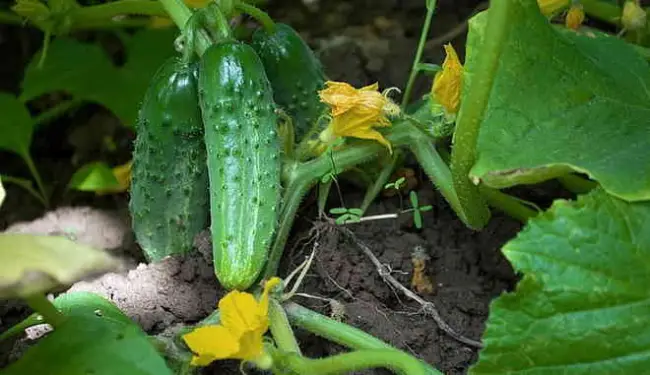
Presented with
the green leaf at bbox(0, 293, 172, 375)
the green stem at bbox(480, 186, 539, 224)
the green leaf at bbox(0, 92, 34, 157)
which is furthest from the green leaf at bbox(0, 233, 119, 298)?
the green leaf at bbox(0, 92, 34, 157)

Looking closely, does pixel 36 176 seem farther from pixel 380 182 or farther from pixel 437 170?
pixel 437 170

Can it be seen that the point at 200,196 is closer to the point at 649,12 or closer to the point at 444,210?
the point at 444,210

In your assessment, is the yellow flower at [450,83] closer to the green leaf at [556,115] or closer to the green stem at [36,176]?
the green leaf at [556,115]

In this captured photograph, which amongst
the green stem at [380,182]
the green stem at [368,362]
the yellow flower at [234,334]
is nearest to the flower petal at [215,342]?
the yellow flower at [234,334]

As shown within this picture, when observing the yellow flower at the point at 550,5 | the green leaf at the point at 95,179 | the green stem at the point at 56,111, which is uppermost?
the yellow flower at the point at 550,5

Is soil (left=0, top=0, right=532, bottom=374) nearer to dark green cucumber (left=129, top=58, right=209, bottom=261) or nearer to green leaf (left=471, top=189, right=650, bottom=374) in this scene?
dark green cucumber (left=129, top=58, right=209, bottom=261)

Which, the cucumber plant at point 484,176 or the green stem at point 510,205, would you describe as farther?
the green stem at point 510,205

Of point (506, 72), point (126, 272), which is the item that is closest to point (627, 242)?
point (506, 72)

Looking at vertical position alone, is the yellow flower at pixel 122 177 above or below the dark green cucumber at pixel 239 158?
below
